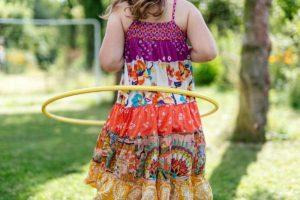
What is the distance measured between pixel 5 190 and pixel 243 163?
2.77 metres

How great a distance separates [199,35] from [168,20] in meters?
0.20

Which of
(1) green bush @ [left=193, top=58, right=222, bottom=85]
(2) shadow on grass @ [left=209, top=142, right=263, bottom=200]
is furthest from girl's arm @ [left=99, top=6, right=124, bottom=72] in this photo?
(1) green bush @ [left=193, top=58, right=222, bottom=85]

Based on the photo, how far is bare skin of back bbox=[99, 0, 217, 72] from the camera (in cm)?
291

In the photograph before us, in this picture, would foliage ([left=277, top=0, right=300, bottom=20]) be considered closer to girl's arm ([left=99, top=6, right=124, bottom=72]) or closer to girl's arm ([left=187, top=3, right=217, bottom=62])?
girl's arm ([left=187, top=3, right=217, bottom=62])

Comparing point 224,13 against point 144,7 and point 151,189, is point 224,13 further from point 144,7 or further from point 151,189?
point 151,189

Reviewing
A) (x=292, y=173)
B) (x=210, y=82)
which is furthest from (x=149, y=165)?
(x=210, y=82)

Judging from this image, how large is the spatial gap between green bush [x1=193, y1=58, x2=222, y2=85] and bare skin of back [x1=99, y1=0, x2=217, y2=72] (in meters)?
15.5

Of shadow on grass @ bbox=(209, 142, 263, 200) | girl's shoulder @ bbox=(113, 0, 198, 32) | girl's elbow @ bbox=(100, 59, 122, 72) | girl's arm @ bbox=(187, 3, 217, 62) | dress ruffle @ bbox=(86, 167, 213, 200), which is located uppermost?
girl's shoulder @ bbox=(113, 0, 198, 32)

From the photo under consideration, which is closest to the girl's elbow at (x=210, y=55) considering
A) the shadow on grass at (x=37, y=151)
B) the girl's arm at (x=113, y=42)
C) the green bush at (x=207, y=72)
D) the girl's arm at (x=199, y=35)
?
the girl's arm at (x=199, y=35)

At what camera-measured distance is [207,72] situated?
18.4 metres

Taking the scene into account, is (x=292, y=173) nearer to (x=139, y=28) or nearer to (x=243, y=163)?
(x=243, y=163)

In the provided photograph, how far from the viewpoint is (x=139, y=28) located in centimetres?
296

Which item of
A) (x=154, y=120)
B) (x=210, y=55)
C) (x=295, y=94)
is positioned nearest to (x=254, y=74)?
(x=210, y=55)

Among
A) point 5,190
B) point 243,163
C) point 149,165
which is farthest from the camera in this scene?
point 243,163
